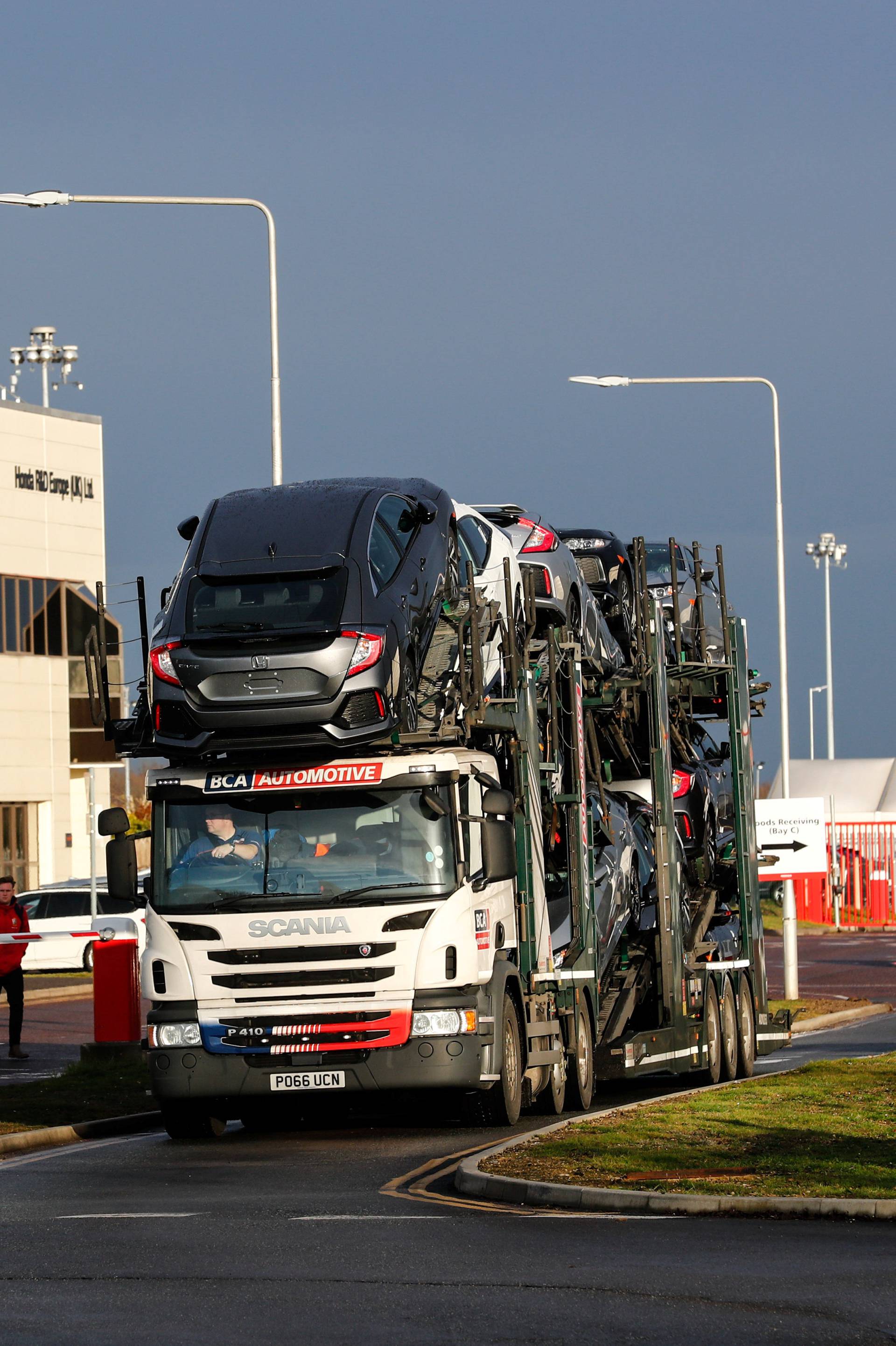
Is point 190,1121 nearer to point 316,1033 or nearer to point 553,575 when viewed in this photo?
point 316,1033

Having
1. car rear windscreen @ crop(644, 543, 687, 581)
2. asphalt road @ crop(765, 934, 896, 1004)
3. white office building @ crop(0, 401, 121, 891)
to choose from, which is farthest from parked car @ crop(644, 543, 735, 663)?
white office building @ crop(0, 401, 121, 891)

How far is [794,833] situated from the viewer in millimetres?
30703

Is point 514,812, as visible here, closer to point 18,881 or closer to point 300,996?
point 300,996

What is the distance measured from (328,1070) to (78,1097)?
204 inches

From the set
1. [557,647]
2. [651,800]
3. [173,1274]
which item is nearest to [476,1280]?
[173,1274]

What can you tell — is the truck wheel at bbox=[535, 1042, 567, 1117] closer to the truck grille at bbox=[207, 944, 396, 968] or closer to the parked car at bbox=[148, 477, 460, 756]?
the truck grille at bbox=[207, 944, 396, 968]

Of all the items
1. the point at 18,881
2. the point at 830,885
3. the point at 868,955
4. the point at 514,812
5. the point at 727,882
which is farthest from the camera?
the point at 830,885

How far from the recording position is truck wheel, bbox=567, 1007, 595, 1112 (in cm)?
1733

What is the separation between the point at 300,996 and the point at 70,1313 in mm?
6537

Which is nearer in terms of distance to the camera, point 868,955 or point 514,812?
point 514,812

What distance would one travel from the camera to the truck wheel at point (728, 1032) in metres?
20.8

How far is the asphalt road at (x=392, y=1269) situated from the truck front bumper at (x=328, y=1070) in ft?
3.70

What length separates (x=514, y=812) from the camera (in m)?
16.2

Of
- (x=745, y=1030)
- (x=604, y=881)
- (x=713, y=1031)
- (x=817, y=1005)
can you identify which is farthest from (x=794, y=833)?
(x=604, y=881)
